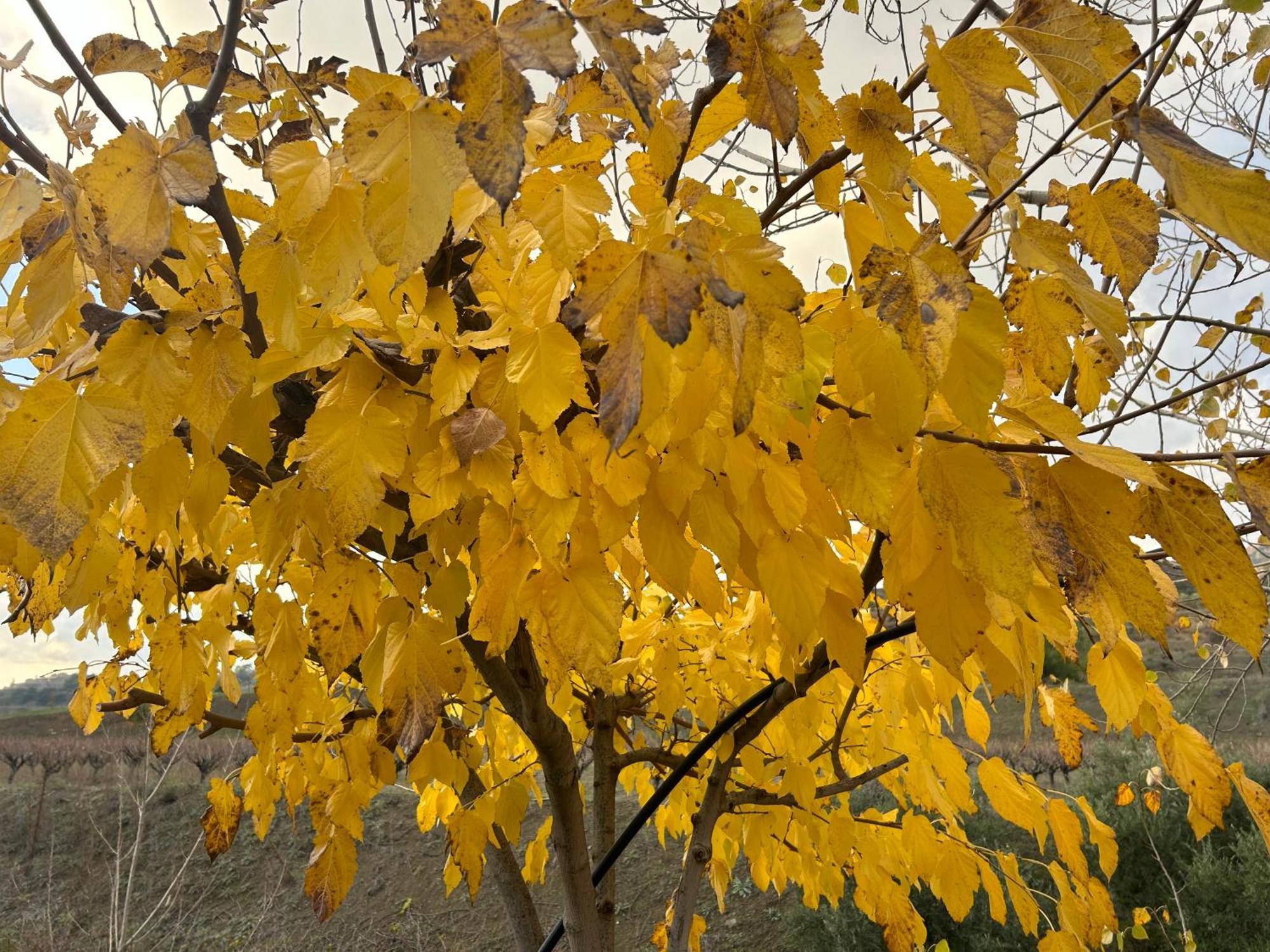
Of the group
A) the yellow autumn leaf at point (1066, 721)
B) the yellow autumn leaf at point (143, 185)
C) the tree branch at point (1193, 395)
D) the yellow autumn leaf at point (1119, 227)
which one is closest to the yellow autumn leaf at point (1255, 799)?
the yellow autumn leaf at point (1066, 721)

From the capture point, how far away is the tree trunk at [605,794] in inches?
58.6

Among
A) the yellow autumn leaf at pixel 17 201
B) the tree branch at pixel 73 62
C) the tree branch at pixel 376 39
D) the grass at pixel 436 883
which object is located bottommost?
the grass at pixel 436 883

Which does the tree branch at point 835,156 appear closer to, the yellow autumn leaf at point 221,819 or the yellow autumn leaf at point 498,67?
the yellow autumn leaf at point 498,67

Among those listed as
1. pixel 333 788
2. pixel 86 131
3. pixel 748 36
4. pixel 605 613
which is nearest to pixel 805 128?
pixel 748 36

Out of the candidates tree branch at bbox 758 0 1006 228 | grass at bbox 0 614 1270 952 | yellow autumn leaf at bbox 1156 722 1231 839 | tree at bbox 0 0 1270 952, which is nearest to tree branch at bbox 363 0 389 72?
tree at bbox 0 0 1270 952

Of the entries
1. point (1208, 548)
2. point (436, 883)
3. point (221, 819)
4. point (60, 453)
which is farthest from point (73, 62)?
point (436, 883)

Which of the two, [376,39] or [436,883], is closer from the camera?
[376,39]

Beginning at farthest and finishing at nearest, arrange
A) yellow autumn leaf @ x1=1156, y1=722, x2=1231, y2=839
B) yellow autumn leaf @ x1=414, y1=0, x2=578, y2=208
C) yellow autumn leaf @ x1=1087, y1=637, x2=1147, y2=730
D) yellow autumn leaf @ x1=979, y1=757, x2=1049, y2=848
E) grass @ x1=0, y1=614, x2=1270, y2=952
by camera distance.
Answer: grass @ x1=0, y1=614, x2=1270, y2=952 → yellow autumn leaf @ x1=979, y1=757, x2=1049, y2=848 → yellow autumn leaf @ x1=1156, y1=722, x2=1231, y2=839 → yellow autumn leaf @ x1=1087, y1=637, x2=1147, y2=730 → yellow autumn leaf @ x1=414, y1=0, x2=578, y2=208

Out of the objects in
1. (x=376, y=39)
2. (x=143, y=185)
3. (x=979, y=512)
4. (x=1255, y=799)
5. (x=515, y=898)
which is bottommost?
(x=1255, y=799)

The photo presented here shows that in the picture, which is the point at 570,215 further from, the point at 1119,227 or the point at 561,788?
the point at 561,788

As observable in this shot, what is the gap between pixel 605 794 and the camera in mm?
1638

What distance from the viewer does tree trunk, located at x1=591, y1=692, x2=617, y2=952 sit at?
1.49 metres

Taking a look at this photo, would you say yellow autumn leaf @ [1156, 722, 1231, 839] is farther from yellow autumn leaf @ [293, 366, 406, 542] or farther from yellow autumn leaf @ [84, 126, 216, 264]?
yellow autumn leaf @ [84, 126, 216, 264]

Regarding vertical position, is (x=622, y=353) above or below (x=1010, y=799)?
above
